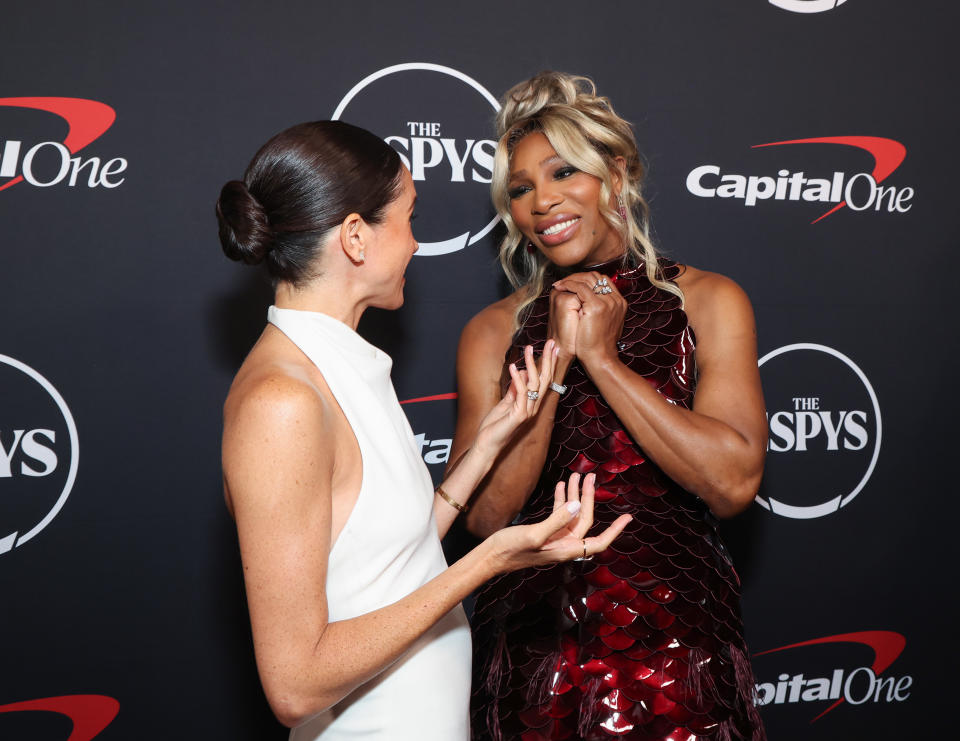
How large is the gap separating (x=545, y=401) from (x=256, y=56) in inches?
44.4

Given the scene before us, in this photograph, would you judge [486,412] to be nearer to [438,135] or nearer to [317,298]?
[317,298]

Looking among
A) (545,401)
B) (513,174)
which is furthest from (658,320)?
(513,174)

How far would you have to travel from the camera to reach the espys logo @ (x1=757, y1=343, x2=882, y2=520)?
2475mm

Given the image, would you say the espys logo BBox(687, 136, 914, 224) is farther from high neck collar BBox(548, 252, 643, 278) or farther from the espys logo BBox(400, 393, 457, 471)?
the espys logo BBox(400, 393, 457, 471)

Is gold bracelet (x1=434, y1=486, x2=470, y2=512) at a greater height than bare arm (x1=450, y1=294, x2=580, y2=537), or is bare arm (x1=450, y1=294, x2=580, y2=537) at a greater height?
bare arm (x1=450, y1=294, x2=580, y2=537)

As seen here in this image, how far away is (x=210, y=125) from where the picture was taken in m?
2.04

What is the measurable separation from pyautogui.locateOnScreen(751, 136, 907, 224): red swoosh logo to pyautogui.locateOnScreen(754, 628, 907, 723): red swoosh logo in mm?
1241

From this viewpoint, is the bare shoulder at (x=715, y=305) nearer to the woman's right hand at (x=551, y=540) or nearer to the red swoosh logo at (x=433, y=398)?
the woman's right hand at (x=551, y=540)

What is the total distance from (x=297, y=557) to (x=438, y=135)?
55.5 inches

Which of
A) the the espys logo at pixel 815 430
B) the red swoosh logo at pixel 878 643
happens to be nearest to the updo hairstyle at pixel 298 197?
the the espys logo at pixel 815 430

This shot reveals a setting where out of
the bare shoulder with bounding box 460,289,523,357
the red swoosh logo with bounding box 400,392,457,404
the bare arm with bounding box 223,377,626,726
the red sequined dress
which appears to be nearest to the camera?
the bare arm with bounding box 223,377,626,726

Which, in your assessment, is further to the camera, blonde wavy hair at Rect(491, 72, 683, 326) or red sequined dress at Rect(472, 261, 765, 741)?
blonde wavy hair at Rect(491, 72, 683, 326)

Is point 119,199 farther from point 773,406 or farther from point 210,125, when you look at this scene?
point 773,406

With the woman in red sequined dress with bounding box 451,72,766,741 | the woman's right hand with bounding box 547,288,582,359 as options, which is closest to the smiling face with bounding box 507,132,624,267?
the woman in red sequined dress with bounding box 451,72,766,741
